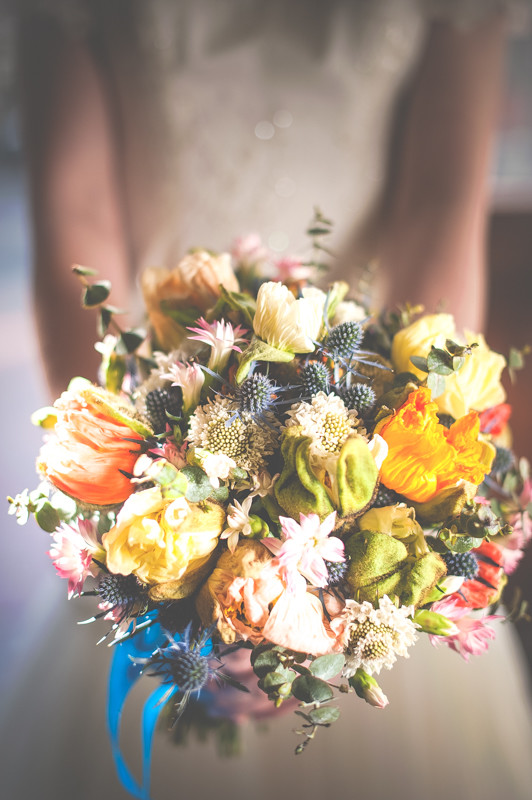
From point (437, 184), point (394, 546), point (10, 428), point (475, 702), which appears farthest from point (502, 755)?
point (10, 428)

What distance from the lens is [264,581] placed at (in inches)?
14.7

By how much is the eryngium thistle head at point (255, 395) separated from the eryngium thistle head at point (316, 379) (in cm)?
3

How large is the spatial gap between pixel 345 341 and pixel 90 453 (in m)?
0.22

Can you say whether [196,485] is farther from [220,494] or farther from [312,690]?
[312,690]

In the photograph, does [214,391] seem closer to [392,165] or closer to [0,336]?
Result: [392,165]

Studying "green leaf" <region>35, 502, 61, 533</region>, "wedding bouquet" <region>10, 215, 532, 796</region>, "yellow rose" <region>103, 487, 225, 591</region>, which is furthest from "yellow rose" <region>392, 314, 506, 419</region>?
"green leaf" <region>35, 502, 61, 533</region>

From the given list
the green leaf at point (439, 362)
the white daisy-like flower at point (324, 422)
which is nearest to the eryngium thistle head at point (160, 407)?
the white daisy-like flower at point (324, 422)

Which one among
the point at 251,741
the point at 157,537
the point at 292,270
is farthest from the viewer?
the point at 251,741

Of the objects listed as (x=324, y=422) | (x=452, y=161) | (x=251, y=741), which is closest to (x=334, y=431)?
(x=324, y=422)

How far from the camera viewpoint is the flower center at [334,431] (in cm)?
39

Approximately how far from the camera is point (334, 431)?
40 cm

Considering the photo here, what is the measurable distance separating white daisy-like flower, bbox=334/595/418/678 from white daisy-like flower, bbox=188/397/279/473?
128 mm

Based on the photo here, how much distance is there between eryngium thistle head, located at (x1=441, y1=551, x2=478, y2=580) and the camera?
44 centimetres

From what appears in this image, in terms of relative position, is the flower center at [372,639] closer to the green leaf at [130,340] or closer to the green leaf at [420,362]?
the green leaf at [420,362]
